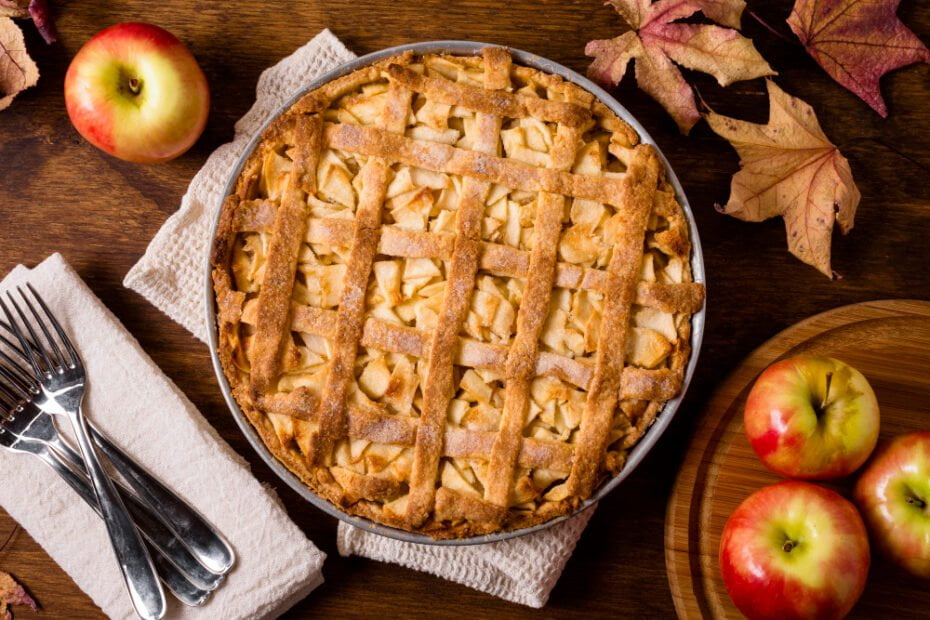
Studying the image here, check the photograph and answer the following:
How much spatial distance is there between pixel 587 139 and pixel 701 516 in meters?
0.67

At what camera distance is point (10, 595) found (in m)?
1.42

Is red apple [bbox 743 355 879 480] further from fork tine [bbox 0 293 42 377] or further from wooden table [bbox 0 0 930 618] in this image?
fork tine [bbox 0 293 42 377]

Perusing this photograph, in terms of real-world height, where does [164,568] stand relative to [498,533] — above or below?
below

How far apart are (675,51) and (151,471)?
1.15 m

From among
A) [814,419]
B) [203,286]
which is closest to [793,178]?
[814,419]

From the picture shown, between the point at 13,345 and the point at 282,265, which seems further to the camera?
the point at 13,345

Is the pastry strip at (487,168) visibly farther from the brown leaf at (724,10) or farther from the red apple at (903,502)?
→ the red apple at (903,502)

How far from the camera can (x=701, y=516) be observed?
138 centimetres

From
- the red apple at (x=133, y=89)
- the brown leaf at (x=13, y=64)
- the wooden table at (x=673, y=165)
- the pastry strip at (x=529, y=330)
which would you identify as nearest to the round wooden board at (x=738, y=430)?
the wooden table at (x=673, y=165)

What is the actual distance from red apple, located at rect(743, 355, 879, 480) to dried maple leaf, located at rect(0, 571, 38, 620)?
1.29 m

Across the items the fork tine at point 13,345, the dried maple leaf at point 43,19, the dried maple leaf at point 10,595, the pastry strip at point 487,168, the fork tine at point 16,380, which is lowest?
the dried maple leaf at point 10,595

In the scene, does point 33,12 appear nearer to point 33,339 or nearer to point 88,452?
point 33,339

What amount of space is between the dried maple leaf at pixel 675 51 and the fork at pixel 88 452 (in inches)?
40.9

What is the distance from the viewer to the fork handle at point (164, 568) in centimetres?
135
